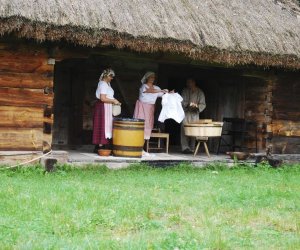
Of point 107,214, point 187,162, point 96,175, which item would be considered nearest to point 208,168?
point 187,162

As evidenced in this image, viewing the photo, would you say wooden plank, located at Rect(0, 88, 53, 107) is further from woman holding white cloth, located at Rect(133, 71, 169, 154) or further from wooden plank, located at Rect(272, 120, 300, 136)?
wooden plank, located at Rect(272, 120, 300, 136)

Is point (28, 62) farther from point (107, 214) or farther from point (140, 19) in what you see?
point (107, 214)

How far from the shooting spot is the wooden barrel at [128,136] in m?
9.55

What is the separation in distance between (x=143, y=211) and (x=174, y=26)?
4958 millimetres

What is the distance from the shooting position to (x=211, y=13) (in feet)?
35.2

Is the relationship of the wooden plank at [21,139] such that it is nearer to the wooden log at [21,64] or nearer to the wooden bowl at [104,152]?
the wooden log at [21,64]

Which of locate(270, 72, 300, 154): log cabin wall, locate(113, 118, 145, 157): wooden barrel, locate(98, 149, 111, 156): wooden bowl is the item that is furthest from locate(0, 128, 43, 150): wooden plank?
locate(270, 72, 300, 154): log cabin wall

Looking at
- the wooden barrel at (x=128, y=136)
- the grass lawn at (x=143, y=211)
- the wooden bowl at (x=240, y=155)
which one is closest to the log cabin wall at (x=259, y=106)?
the wooden bowl at (x=240, y=155)

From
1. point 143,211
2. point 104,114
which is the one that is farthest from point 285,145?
point 143,211

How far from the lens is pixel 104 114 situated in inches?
390

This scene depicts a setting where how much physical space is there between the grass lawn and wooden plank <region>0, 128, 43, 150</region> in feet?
2.15

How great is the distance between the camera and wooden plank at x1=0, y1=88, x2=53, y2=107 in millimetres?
8773

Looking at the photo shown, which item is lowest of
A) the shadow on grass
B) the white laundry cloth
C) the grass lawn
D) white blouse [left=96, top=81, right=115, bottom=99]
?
the grass lawn

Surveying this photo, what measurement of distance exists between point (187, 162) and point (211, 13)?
3.06 meters
